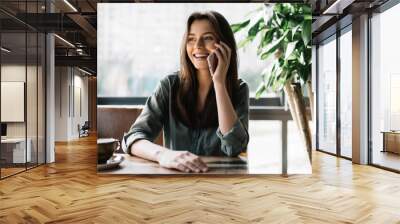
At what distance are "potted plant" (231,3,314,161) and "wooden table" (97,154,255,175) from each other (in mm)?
919

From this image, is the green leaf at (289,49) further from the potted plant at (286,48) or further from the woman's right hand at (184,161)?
the woman's right hand at (184,161)

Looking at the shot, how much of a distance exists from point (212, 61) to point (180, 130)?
982 mm

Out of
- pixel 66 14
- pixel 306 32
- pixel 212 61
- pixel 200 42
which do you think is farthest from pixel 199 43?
pixel 66 14

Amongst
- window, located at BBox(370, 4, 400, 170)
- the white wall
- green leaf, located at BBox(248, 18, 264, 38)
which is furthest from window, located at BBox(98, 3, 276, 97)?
the white wall

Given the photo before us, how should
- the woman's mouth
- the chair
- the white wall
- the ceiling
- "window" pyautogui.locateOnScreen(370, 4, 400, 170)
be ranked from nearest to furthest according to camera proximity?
the woman's mouth
the ceiling
"window" pyautogui.locateOnScreen(370, 4, 400, 170)
the white wall
the chair

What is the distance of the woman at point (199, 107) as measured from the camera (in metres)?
5.16

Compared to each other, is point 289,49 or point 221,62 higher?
point 289,49

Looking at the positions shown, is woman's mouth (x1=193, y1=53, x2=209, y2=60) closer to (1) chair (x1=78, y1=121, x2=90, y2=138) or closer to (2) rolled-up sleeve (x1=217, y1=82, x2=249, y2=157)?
(2) rolled-up sleeve (x1=217, y1=82, x2=249, y2=157)

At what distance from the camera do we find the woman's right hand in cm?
525

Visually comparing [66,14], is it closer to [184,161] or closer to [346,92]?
[184,161]

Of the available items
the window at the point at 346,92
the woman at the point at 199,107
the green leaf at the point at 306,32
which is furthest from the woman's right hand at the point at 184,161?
the window at the point at 346,92

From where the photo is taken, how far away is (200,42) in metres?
5.16

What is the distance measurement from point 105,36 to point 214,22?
4.81 ft

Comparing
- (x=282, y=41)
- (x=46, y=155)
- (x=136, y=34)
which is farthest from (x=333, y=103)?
(x=46, y=155)
